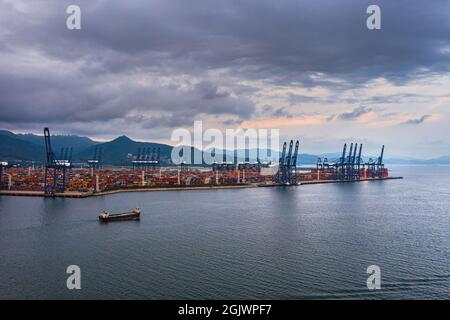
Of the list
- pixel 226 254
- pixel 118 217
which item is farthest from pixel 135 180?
pixel 226 254

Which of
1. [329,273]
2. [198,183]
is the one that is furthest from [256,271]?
[198,183]

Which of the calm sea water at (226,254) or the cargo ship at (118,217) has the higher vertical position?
the cargo ship at (118,217)

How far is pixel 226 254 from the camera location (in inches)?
691

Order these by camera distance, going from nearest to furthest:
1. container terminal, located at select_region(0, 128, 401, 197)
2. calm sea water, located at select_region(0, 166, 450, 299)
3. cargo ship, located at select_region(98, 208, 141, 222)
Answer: calm sea water, located at select_region(0, 166, 450, 299) → cargo ship, located at select_region(98, 208, 141, 222) → container terminal, located at select_region(0, 128, 401, 197)

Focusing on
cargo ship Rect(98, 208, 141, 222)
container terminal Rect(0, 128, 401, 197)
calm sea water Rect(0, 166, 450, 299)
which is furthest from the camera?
container terminal Rect(0, 128, 401, 197)

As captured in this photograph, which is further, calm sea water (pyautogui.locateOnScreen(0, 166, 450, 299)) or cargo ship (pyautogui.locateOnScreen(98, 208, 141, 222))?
cargo ship (pyautogui.locateOnScreen(98, 208, 141, 222))

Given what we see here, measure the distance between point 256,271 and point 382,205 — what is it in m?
24.5

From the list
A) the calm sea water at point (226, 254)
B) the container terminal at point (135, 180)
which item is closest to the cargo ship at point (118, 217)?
the calm sea water at point (226, 254)

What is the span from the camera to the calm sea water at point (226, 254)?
13109 mm

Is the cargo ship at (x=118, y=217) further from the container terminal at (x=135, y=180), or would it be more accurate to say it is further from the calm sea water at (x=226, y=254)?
the container terminal at (x=135, y=180)

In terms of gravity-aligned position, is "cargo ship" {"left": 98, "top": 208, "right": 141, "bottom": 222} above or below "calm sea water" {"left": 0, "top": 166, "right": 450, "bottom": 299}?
above

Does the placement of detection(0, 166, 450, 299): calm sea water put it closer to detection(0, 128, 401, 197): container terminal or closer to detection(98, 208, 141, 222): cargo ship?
detection(98, 208, 141, 222): cargo ship

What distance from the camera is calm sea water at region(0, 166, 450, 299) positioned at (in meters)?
13.1

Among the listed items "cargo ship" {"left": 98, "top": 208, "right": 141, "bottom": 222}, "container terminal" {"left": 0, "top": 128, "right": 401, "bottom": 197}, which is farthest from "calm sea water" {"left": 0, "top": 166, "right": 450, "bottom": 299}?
"container terminal" {"left": 0, "top": 128, "right": 401, "bottom": 197}
